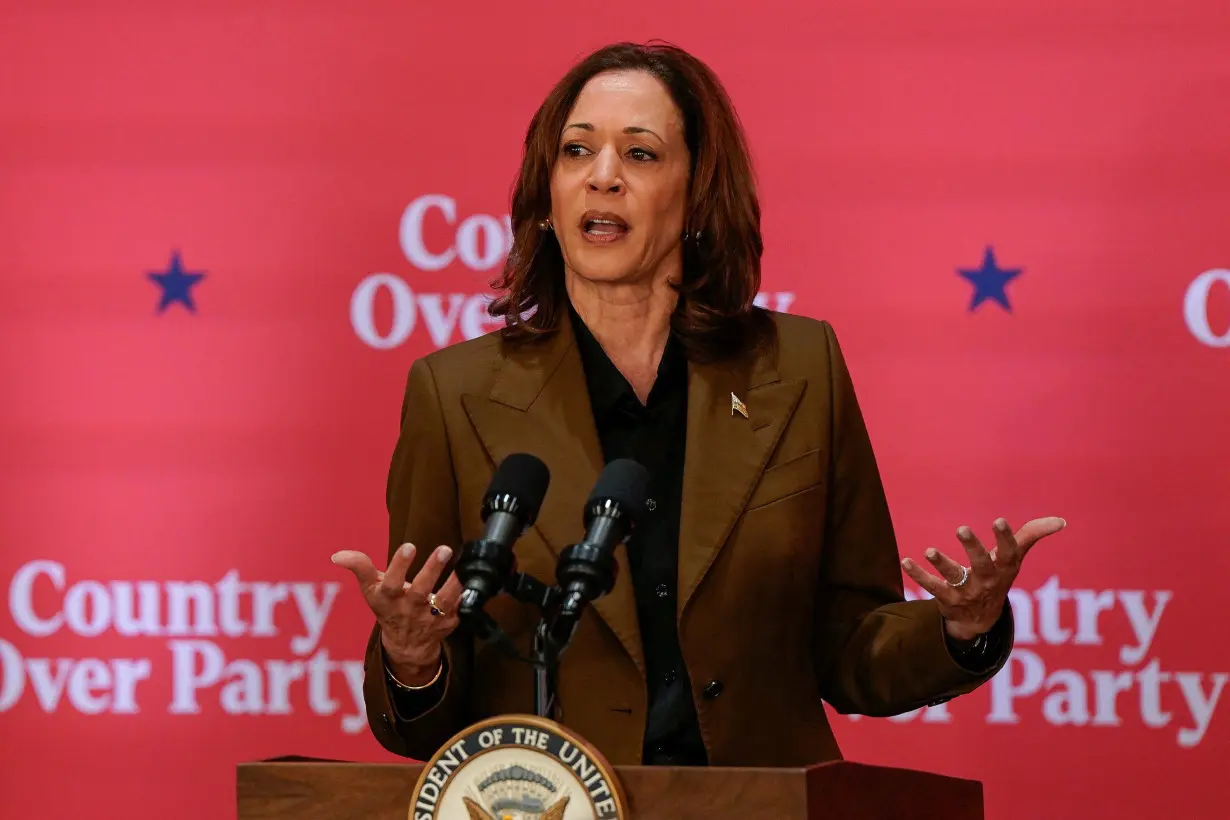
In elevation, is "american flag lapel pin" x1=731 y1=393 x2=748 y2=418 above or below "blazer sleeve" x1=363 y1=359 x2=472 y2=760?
above

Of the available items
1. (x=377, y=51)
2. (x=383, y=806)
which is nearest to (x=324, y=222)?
(x=377, y=51)

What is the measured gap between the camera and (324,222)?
3551mm

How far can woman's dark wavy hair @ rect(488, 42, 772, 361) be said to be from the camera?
2.60 m

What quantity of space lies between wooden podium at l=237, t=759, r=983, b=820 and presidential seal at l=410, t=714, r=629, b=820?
1.5 inches

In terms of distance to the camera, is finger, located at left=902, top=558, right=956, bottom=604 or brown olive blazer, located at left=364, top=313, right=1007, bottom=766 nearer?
finger, located at left=902, top=558, right=956, bottom=604

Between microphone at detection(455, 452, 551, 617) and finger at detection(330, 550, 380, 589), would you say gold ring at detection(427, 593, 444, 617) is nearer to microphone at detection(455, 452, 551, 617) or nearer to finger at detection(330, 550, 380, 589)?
finger at detection(330, 550, 380, 589)

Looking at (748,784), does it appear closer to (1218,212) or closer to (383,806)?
(383,806)

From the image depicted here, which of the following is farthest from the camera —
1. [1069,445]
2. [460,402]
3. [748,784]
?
[1069,445]

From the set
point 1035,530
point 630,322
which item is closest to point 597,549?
point 1035,530

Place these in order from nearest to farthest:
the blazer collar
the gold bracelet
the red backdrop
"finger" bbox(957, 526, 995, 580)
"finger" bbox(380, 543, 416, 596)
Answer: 1. "finger" bbox(380, 543, 416, 596)
2. "finger" bbox(957, 526, 995, 580)
3. the gold bracelet
4. the blazer collar
5. the red backdrop

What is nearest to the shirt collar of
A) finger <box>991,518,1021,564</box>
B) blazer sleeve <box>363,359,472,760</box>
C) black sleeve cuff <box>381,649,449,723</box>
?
blazer sleeve <box>363,359,472,760</box>

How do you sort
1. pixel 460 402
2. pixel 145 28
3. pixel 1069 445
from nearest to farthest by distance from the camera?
1. pixel 460 402
2. pixel 1069 445
3. pixel 145 28

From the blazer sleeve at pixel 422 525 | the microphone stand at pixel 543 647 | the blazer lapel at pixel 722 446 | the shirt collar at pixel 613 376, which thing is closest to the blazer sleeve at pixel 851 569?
the blazer lapel at pixel 722 446

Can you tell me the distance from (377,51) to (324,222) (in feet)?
1.22
